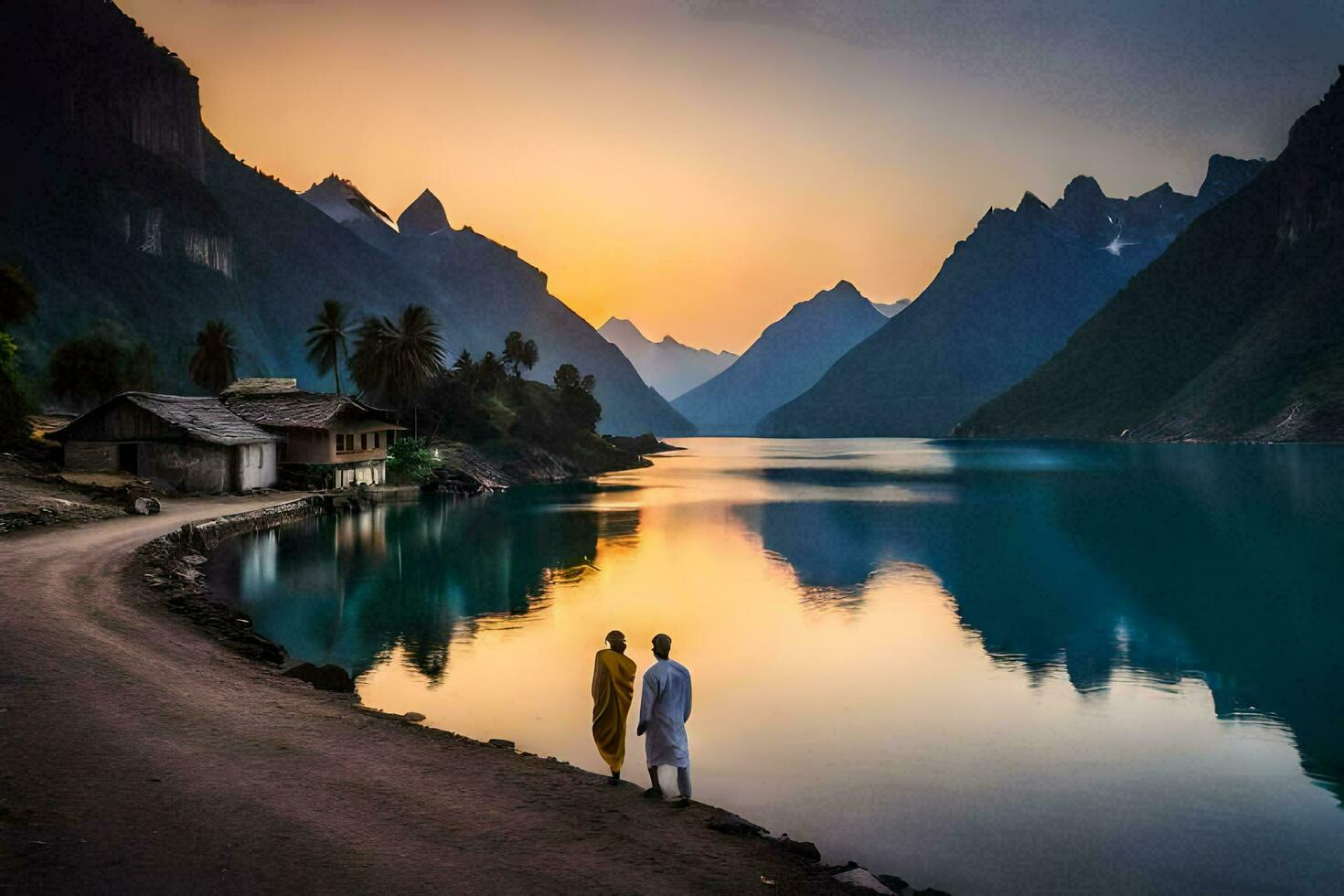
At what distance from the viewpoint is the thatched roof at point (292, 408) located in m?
62.2

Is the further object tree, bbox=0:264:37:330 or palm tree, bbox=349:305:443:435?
palm tree, bbox=349:305:443:435

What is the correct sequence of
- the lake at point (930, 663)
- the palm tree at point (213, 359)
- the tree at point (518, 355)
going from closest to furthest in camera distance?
the lake at point (930, 663) < the palm tree at point (213, 359) < the tree at point (518, 355)

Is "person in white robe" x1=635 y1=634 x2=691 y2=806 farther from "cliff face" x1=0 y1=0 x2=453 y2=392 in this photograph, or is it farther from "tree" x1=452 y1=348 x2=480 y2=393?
"cliff face" x1=0 y1=0 x2=453 y2=392

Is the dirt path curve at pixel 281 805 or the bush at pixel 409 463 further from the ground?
the bush at pixel 409 463

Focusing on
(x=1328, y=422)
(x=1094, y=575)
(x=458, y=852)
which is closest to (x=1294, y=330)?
(x=1328, y=422)

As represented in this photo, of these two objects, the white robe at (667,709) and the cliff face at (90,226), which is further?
the cliff face at (90,226)

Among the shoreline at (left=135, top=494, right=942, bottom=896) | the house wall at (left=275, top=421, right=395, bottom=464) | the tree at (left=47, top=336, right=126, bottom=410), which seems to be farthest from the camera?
the tree at (left=47, top=336, right=126, bottom=410)

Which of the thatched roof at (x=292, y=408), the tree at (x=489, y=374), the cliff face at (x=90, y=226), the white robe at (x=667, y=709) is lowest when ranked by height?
the white robe at (x=667, y=709)

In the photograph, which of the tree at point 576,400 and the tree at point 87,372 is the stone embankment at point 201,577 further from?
the tree at point 576,400

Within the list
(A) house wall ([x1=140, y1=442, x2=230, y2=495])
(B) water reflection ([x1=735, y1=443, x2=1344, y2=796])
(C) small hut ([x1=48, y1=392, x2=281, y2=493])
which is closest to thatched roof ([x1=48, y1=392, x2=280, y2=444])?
(C) small hut ([x1=48, y1=392, x2=281, y2=493])

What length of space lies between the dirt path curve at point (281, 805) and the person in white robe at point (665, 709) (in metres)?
0.71

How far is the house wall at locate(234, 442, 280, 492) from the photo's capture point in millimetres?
54531

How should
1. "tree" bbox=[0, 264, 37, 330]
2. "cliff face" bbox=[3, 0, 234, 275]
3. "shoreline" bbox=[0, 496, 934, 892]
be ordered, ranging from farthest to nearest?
1. "cliff face" bbox=[3, 0, 234, 275]
2. "tree" bbox=[0, 264, 37, 330]
3. "shoreline" bbox=[0, 496, 934, 892]

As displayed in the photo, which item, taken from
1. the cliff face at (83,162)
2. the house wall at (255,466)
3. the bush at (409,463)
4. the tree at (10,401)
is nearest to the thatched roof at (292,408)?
the house wall at (255,466)
